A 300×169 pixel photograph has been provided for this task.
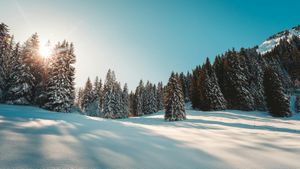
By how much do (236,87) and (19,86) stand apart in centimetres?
4302

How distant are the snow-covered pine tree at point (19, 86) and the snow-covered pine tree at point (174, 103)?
72.5 ft

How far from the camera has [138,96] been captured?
6506 cm

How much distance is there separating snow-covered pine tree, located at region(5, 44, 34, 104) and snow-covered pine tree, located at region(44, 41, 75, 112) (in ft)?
10.2

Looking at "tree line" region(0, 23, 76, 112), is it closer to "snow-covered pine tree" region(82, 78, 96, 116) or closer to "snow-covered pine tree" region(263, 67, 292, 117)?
"snow-covered pine tree" region(82, 78, 96, 116)

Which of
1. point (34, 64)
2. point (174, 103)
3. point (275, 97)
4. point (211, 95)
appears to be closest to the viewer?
point (174, 103)

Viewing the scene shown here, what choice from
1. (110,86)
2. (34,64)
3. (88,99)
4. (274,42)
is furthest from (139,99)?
(274,42)

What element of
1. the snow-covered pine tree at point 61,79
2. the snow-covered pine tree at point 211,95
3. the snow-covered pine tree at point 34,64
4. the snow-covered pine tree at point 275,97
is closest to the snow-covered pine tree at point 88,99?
the snow-covered pine tree at point 34,64

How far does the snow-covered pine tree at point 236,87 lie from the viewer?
3946 cm

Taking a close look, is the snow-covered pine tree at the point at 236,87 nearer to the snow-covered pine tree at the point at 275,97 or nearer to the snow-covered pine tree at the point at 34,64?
the snow-covered pine tree at the point at 275,97

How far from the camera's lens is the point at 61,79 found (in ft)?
91.0

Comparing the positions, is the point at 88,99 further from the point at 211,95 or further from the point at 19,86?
the point at 211,95

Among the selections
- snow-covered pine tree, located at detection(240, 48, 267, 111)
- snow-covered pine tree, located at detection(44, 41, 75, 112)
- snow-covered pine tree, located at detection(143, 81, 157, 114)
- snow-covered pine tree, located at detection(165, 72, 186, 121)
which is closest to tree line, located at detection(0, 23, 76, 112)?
snow-covered pine tree, located at detection(44, 41, 75, 112)

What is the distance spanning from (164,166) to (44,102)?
29.0 metres

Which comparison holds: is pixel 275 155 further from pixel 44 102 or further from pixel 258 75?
pixel 258 75
